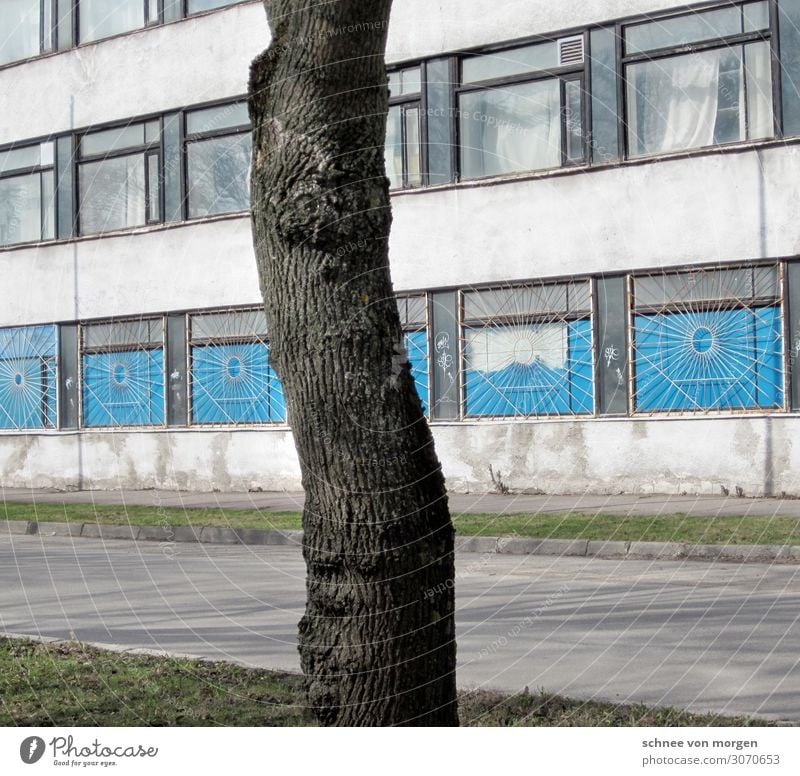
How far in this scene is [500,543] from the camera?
12312 millimetres

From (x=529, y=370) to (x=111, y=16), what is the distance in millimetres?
10544

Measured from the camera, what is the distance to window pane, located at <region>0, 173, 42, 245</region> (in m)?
23.7

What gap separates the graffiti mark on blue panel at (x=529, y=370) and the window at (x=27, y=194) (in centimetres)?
930

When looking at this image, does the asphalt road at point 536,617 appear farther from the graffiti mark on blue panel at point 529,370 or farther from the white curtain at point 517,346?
the white curtain at point 517,346

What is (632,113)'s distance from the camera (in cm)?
1695

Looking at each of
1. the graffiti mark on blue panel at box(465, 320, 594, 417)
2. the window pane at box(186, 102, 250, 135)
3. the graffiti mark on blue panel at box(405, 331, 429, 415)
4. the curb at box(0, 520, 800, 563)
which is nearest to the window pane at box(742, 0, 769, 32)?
the graffiti mark on blue panel at box(465, 320, 594, 417)

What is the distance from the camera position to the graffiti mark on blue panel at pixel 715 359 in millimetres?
15734

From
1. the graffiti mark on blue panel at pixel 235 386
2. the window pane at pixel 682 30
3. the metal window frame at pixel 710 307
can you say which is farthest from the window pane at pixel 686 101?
the graffiti mark on blue panel at pixel 235 386

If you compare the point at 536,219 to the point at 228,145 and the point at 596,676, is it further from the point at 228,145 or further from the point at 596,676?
the point at 596,676

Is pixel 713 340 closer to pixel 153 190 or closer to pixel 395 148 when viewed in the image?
pixel 395 148

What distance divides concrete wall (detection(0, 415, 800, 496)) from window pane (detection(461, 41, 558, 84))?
4.83 m
